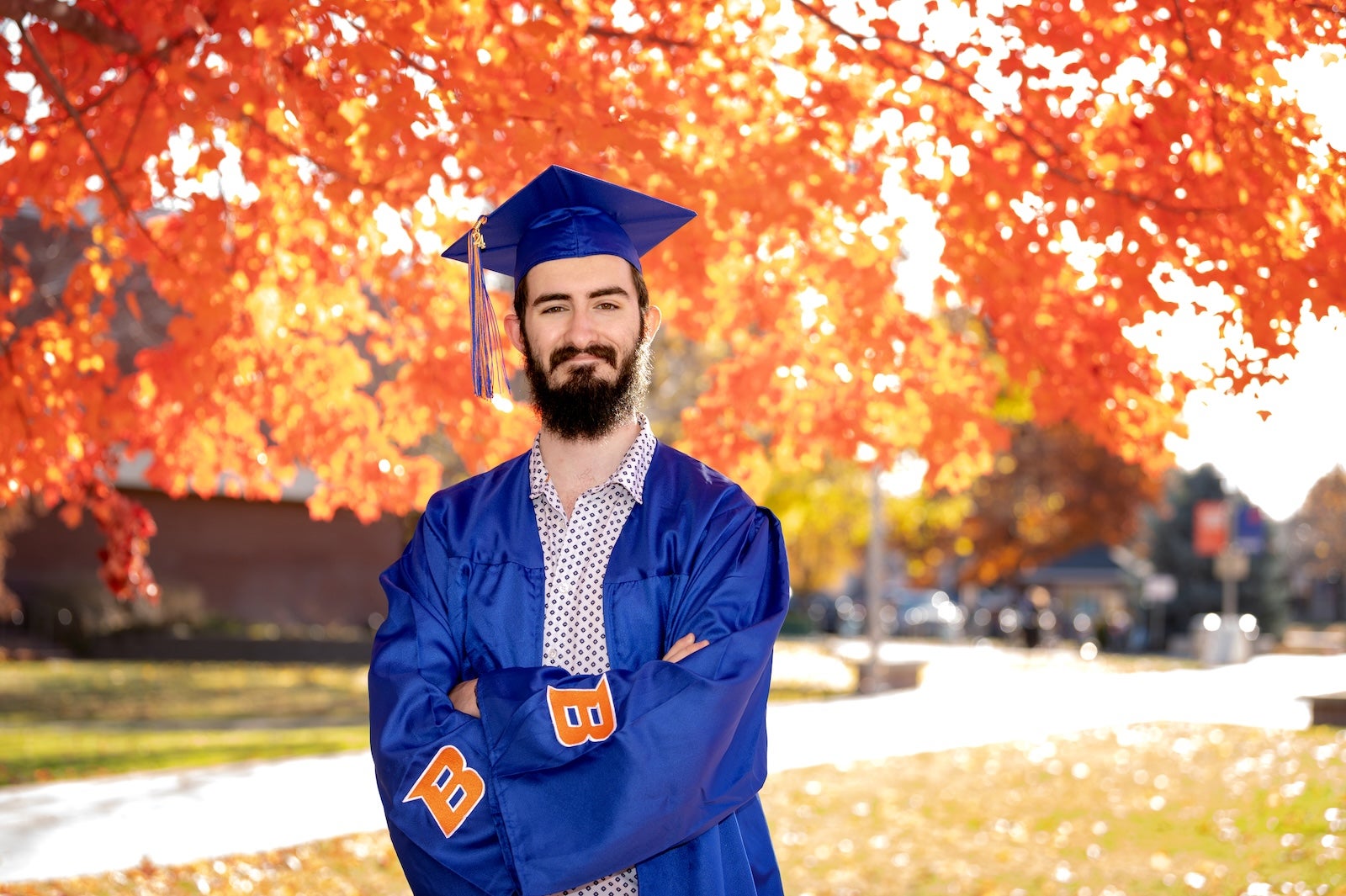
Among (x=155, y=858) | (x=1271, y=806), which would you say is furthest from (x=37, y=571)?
(x=1271, y=806)

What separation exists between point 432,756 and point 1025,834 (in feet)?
22.6

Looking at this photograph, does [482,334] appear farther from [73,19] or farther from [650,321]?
[73,19]

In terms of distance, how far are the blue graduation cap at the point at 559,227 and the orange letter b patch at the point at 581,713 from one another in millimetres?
975

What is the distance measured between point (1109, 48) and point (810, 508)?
A: 62.9 feet

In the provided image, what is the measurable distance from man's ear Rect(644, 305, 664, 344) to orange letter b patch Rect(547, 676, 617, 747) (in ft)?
2.87

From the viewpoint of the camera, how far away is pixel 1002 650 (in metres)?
33.4

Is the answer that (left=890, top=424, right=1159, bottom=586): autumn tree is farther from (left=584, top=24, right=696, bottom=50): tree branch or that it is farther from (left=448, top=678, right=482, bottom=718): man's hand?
(left=448, top=678, right=482, bottom=718): man's hand

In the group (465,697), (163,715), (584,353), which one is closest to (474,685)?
(465,697)

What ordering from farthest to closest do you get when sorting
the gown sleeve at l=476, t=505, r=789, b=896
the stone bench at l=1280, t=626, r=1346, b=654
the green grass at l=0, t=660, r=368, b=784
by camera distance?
the stone bench at l=1280, t=626, r=1346, b=654 < the green grass at l=0, t=660, r=368, b=784 < the gown sleeve at l=476, t=505, r=789, b=896

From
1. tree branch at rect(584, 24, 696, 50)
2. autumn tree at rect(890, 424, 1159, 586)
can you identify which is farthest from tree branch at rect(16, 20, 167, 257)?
autumn tree at rect(890, 424, 1159, 586)

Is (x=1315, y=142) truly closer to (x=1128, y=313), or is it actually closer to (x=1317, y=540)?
(x=1128, y=313)

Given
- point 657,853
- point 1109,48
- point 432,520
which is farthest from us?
point 1109,48

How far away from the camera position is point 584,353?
2826 millimetres

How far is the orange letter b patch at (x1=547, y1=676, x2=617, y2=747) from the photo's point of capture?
2.48m
